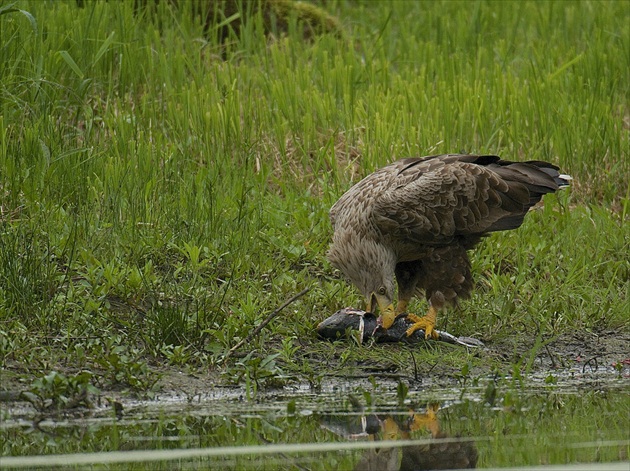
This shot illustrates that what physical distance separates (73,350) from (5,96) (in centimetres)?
328

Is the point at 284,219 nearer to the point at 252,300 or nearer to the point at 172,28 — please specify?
the point at 252,300

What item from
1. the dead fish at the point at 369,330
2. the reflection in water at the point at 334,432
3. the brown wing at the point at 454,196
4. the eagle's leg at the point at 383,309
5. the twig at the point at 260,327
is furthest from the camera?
the brown wing at the point at 454,196

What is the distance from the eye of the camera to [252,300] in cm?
693

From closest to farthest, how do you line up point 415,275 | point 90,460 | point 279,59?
1. point 90,460
2. point 415,275
3. point 279,59

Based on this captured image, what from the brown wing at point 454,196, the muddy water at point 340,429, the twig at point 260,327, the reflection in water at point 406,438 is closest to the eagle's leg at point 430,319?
the brown wing at point 454,196

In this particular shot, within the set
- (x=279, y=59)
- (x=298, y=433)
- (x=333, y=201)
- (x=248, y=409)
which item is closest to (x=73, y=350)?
(x=248, y=409)

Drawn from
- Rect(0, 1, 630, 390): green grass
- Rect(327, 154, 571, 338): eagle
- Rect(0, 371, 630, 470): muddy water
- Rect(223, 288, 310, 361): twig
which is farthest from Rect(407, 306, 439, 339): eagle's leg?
Rect(223, 288, 310, 361): twig

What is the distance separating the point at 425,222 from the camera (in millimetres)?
7145

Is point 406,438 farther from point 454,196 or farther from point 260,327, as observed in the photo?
point 454,196

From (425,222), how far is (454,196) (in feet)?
1.02

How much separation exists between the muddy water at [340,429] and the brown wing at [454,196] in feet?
4.21

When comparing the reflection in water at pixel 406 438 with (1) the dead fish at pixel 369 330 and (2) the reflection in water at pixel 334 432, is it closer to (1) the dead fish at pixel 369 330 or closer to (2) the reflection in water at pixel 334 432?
(2) the reflection in water at pixel 334 432

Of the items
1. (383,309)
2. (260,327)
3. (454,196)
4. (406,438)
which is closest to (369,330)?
(383,309)

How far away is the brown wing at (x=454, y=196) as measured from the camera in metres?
7.14
